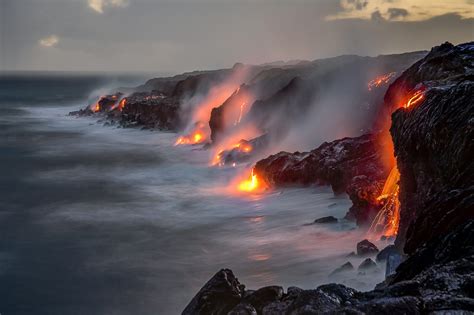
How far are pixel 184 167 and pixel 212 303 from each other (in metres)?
28.4

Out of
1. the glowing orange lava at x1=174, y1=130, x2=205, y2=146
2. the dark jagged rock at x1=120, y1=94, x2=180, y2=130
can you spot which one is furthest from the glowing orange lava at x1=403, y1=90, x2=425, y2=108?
the dark jagged rock at x1=120, y1=94, x2=180, y2=130

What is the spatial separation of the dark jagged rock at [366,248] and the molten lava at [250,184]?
11545 mm

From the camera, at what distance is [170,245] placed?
64.5 feet

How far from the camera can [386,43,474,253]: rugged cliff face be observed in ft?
31.6

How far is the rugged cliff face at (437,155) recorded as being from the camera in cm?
962

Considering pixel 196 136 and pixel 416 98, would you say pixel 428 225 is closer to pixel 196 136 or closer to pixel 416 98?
pixel 416 98

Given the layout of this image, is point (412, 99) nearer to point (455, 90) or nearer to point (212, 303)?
point (455, 90)

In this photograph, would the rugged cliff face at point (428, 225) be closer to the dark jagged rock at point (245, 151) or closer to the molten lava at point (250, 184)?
the molten lava at point (250, 184)

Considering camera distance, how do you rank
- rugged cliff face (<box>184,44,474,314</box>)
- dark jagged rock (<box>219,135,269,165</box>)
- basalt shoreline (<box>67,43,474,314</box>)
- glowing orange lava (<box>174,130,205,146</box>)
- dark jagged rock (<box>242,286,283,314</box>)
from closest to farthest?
rugged cliff face (<box>184,44,474,314</box>) → basalt shoreline (<box>67,43,474,314</box>) → dark jagged rock (<box>242,286,283,314</box>) → dark jagged rock (<box>219,135,269,165</box>) → glowing orange lava (<box>174,130,205,146</box>)

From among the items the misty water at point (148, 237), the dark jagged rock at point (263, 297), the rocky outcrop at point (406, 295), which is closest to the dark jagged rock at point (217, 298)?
the rocky outcrop at point (406, 295)

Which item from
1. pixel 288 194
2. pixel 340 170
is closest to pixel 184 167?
pixel 288 194

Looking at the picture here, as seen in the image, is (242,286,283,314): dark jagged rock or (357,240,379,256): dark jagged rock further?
(357,240,379,256): dark jagged rock

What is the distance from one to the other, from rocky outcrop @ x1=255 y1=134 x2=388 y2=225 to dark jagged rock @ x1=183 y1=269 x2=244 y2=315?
1015cm

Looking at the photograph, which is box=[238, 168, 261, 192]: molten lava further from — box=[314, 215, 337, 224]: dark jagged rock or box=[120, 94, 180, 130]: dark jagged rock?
box=[120, 94, 180, 130]: dark jagged rock
